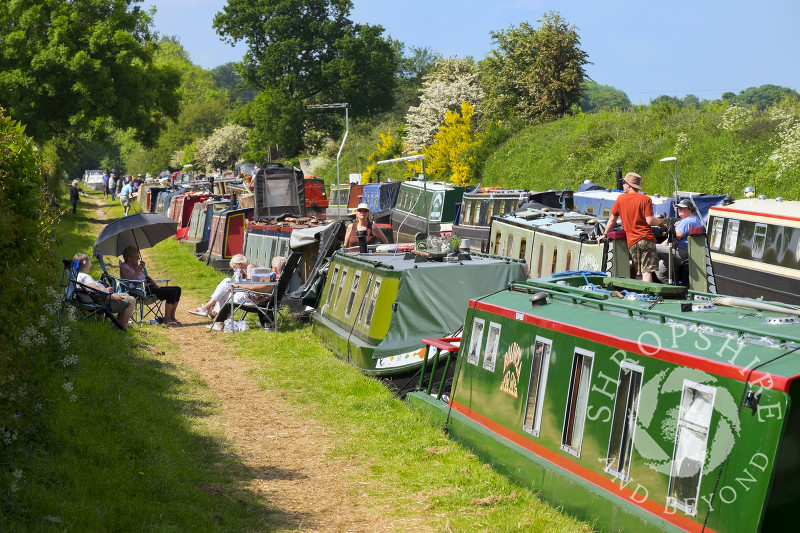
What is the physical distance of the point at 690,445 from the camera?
5402mm

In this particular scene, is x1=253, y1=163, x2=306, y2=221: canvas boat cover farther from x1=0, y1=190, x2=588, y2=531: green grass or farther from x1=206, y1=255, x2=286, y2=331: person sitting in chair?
x1=0, y1=190, x2=588, y2=531: green grass

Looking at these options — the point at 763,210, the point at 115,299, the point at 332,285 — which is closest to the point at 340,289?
the point at 332,285

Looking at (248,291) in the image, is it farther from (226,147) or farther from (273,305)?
(226,147)

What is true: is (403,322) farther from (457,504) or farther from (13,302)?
(13,302)

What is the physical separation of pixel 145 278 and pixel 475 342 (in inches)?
346

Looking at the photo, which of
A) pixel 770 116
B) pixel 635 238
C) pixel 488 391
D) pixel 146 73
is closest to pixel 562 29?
pixel 770 116

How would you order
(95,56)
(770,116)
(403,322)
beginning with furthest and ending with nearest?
(95,56) → (770,116) → (403,322)

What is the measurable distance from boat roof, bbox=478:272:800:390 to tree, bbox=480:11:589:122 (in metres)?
35.5

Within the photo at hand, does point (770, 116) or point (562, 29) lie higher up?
point (562, 29)

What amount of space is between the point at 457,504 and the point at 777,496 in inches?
113

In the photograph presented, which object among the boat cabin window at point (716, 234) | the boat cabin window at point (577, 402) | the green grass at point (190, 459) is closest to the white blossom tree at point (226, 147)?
the boat cabin window at point (716, 234)

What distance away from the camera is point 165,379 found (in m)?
11.3

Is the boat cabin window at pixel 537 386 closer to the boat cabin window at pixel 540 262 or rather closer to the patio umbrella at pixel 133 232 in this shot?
the boat cabin window at pixel 540 262

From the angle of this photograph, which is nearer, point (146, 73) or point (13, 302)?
point (13, 302)
